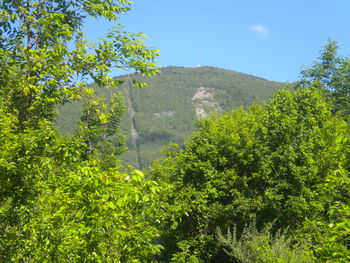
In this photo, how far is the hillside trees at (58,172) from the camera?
→ 5410 millimetres

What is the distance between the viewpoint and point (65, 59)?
6840 millimetres

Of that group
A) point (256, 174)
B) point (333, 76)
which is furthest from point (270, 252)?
point (333, 76)

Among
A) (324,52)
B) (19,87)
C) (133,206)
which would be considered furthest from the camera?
(324,52)

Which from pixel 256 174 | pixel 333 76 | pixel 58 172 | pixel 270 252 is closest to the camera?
pixel 58 172

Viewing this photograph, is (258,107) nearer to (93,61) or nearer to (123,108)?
(123,108)

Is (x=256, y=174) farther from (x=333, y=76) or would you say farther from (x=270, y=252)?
(x=333, y=76)

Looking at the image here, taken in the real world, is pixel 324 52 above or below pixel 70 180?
above

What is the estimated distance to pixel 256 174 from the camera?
23.3 m

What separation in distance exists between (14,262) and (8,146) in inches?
68.4

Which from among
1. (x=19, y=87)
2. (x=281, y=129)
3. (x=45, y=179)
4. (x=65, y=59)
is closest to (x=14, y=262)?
(x=45, y=179)

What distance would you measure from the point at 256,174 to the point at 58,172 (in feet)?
60.6

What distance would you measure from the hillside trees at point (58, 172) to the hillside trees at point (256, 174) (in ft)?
49.0

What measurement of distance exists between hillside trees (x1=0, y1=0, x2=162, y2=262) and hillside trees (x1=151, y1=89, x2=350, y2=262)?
14.9 m

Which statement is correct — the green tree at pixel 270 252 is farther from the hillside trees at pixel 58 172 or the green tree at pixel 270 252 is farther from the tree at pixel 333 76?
the tree at pixel 333 76
